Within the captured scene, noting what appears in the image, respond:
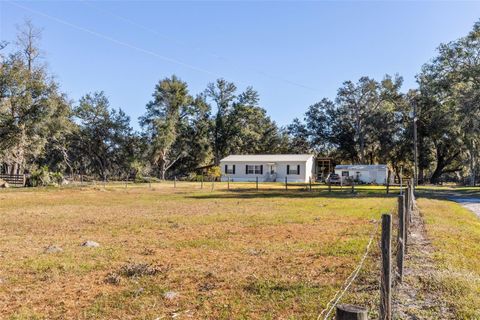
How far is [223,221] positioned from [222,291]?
7152 mm

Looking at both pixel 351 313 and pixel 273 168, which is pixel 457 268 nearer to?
pixel 351 313

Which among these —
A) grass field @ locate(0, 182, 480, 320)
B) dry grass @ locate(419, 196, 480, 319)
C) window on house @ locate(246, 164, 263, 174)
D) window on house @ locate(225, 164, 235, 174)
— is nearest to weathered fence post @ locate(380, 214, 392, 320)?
grass field @ locate(0, 182, 480, 320)

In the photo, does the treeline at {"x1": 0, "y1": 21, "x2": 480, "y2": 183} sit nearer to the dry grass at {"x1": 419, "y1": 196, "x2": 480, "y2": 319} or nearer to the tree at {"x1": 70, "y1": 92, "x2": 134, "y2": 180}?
the tree at {"x1": 70, "y1": 92, "x2": 134, "y2": 180}

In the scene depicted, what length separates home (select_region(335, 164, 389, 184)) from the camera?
45.1 metres

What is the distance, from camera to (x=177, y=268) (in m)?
6.64

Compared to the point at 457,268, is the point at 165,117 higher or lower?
higher

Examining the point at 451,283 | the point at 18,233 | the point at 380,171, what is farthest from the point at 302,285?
the point at 380,171

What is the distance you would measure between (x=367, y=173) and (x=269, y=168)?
39.2 feet

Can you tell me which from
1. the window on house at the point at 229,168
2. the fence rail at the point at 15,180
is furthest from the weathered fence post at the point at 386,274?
the window on house at the point at 229,168

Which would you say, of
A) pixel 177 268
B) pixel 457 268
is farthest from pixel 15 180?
pixel 457 268

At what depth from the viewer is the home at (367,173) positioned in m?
45.1

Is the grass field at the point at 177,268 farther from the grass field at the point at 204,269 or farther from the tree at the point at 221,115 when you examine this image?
the tree at the point at 221,115

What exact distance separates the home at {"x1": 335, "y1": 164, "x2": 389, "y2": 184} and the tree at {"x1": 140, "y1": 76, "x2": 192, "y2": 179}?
23.1 meters

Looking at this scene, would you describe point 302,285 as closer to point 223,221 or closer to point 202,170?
point 223,221
